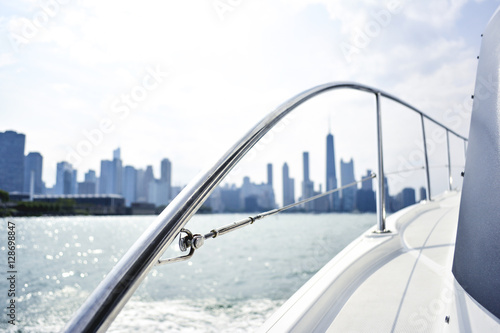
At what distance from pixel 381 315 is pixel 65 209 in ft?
156

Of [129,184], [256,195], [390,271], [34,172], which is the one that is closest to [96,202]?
[34,172]

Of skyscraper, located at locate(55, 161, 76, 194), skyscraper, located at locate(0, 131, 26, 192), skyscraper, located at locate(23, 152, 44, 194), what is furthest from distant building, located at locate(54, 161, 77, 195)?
skyscraper, located at locate(0, 131, 26, 192)

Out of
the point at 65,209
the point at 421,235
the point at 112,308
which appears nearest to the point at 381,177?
the point at 421,235

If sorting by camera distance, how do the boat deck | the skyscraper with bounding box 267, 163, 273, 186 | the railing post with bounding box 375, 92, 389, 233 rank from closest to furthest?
the boat deck, the railing post with bounding box 375, 92, 389, 233, the skyscraper with bounding box 267, 163, 273, 186

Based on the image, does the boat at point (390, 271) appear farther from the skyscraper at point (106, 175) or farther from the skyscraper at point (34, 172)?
the skyscraper at point (106, 175)

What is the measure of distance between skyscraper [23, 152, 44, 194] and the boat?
42.4 m

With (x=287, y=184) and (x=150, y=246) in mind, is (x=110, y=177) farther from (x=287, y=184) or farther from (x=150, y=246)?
(x=150, y=246)

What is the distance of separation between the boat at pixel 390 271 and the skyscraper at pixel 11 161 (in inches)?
1644

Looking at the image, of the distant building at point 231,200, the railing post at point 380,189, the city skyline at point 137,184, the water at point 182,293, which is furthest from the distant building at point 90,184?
the railing post at point 380,189

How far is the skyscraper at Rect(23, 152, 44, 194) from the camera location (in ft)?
117

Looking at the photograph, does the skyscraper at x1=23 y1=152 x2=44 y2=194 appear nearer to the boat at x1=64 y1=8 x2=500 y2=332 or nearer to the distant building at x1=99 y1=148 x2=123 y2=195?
the distant building at x1=99 y1=148 x2=123 y2=195

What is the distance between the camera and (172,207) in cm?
46

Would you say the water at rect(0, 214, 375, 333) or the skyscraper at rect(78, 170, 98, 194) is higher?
the skyscraper at rect(78, 170, 98, 194)

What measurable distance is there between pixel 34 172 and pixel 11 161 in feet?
8.02
